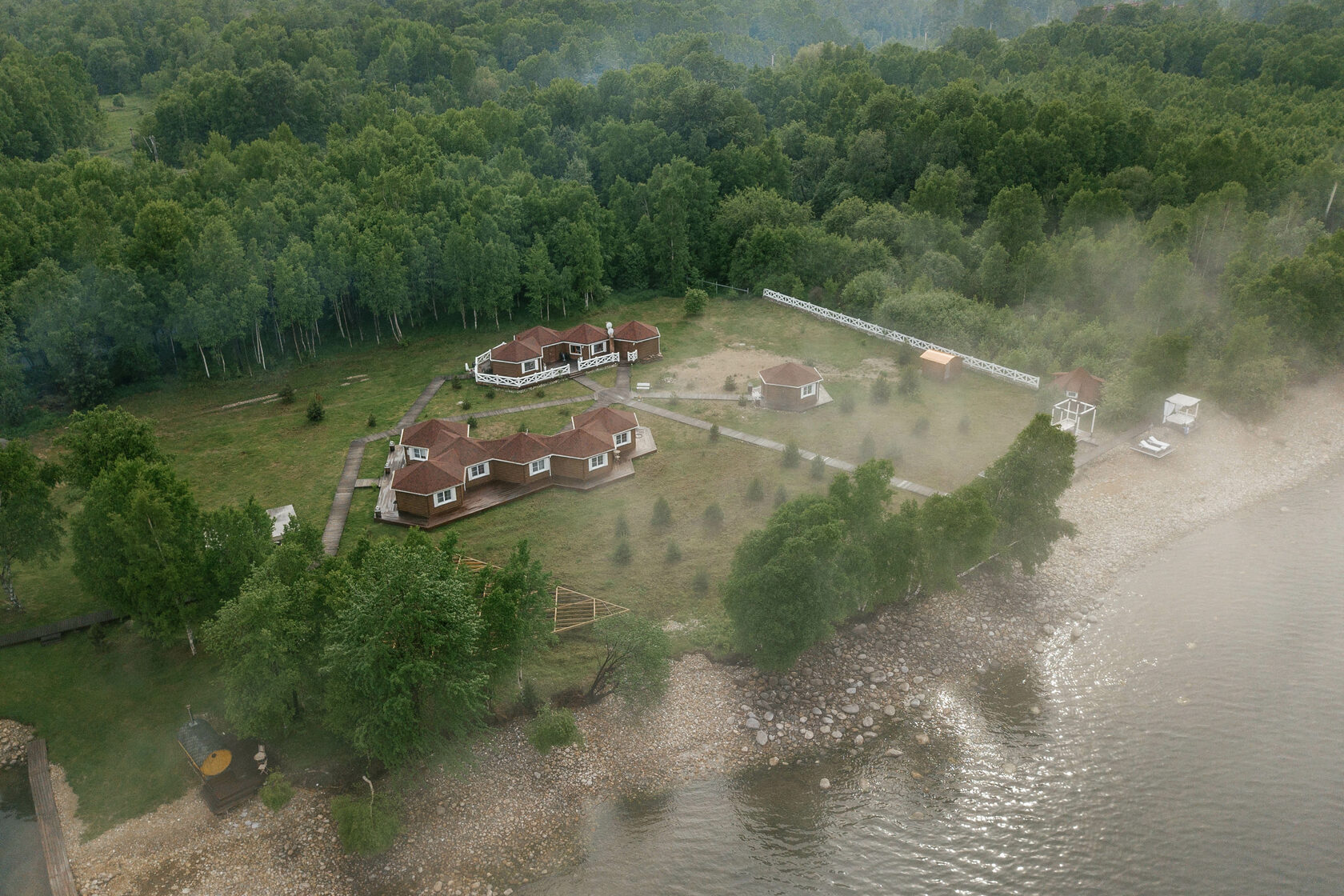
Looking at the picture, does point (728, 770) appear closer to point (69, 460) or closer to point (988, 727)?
point (988, 727)

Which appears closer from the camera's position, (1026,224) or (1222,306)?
(1222,306)

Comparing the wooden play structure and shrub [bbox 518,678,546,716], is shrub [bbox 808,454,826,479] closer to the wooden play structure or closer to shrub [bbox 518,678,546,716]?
the wooden play structure

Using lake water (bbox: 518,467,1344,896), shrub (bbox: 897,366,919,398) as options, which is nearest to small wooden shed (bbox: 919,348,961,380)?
shrub (bbox: 897,366,919,398)

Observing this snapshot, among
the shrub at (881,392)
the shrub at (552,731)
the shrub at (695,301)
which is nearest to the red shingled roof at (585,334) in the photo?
the shrub at (695,301)

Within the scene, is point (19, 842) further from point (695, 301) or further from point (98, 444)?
point (695, 301)

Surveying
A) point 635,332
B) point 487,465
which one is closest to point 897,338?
point 635,332

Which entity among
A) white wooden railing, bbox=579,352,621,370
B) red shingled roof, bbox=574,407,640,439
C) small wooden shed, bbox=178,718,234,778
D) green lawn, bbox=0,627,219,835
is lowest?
white wooden railing, bbox=579,352,621,370

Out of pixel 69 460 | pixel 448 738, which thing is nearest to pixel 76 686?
pixel 69 460
